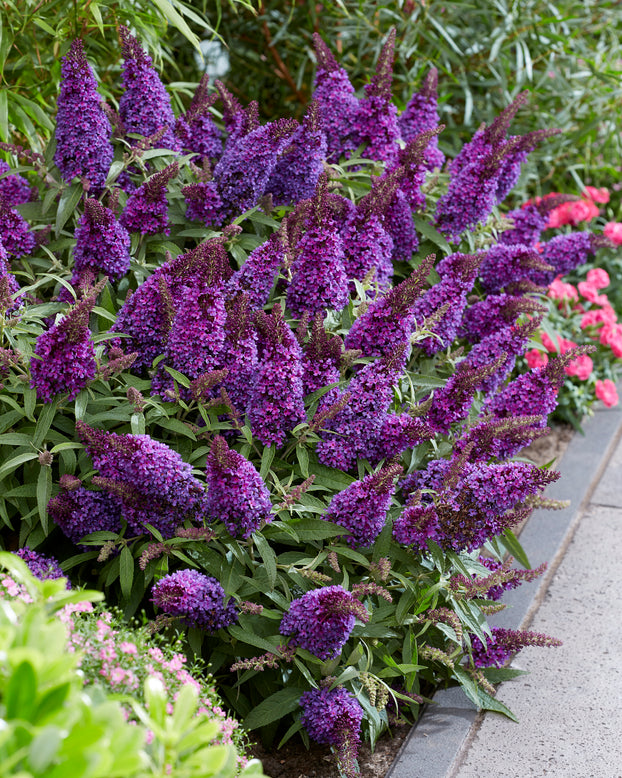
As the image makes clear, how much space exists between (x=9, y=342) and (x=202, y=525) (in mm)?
790

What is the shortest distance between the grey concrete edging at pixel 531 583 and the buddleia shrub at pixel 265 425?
0.09 meters

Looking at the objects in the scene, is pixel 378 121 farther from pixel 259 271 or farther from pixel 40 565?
pixel 40 565

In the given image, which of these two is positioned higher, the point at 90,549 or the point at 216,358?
the point at 216,358

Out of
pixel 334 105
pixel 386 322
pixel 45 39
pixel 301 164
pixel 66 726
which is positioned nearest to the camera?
pixel 66 726

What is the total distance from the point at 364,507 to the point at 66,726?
1267 millimetres

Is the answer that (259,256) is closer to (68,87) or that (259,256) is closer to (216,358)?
(216,358)

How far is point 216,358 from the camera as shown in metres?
2.46

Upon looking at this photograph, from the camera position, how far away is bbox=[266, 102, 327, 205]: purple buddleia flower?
119 inches

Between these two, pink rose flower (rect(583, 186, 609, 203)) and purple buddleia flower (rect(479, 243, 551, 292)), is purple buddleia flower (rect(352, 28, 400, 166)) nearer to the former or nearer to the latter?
purple buddleia flower (rect(479, 243, 551, 292))

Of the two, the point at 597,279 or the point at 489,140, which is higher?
the point at 489,140

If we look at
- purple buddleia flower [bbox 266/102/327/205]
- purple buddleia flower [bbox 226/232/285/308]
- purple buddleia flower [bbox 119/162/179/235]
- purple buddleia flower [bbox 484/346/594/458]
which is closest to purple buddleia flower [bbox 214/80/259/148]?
purple buddleia flower [bbox 266/102/327/205]

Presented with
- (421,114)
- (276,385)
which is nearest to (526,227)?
(421,114)

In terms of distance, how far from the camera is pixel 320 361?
2.54 m

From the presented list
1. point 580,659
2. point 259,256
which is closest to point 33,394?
point 259,256
